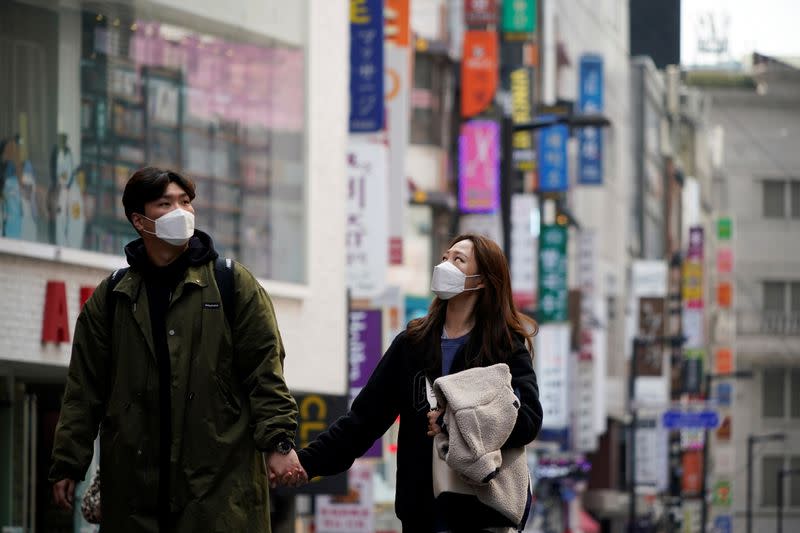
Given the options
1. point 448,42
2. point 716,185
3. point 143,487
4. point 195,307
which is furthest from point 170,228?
point 716,185

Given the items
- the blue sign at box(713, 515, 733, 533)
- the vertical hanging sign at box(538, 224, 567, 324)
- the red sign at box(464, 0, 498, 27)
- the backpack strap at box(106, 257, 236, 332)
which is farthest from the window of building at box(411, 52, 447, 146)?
the blue sign at box(713, 515, 733, 533)

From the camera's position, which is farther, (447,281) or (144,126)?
(144,126)

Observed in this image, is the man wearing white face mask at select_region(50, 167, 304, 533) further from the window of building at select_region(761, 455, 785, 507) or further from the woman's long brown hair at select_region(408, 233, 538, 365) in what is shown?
the window of building at select_region(761, 455, 785, 507)

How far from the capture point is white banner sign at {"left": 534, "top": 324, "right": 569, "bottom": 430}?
42.7m

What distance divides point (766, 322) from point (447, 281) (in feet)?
306

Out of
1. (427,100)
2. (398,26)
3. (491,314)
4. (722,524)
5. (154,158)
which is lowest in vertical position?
(722,524)

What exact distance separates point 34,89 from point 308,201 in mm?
5472

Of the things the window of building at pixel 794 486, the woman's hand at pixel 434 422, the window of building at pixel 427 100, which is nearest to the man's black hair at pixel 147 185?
the woman's hand at pixel 434 422

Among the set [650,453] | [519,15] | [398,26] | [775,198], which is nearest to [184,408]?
[398,26]

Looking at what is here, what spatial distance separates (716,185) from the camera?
109125 mm

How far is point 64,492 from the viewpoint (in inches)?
248

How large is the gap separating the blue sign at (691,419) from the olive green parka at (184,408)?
151 feet

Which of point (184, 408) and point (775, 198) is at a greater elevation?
point (775, 198)

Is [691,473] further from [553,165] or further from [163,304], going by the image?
[163,304]
